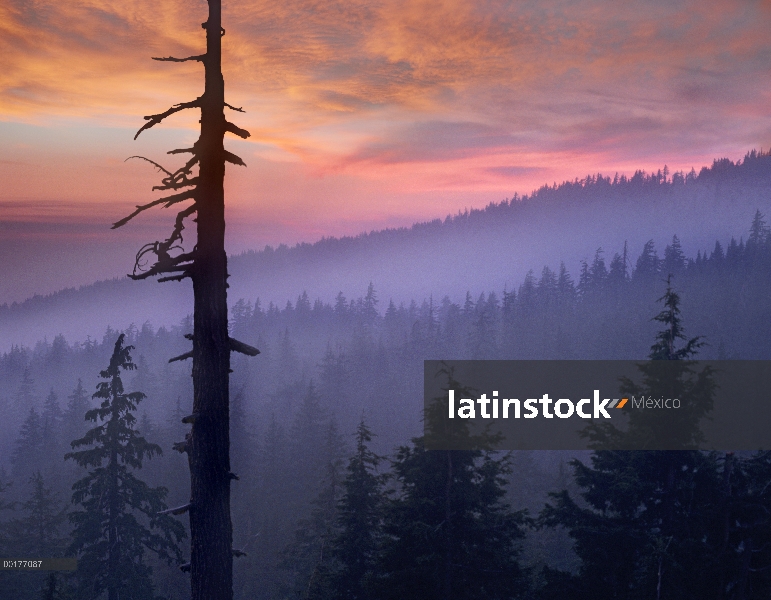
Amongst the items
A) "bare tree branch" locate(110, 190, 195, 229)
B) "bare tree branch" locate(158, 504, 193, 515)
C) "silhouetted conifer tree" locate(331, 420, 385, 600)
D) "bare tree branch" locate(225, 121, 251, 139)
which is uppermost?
"bare tree branch" locate(225, 121, 251, 139)

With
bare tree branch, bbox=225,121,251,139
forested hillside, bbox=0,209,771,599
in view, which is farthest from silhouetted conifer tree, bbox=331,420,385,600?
bare tree branch, bbox=225,121,251,139

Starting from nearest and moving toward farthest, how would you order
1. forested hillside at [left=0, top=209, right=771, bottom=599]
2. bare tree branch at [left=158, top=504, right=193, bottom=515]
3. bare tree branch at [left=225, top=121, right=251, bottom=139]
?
bare tree branch at [left=158, top=504, right=193, bottom=515]
bare tree branch at [left=225, top=121, right=251, bottom=139]
forested hillside at [left=0, top=209, right=771, bottom=599]

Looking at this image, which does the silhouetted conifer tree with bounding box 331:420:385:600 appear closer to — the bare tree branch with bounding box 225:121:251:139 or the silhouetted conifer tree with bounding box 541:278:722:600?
the silhouetted conifer tree with bounding box 541:278:722:600

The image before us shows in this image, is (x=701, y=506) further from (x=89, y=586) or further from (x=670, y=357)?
(x=89, y=586)

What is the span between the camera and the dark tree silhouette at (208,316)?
818cm

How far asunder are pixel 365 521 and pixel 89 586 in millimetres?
11766

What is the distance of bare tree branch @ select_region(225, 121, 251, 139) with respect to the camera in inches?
331

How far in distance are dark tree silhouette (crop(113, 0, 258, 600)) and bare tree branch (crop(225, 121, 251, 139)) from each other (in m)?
0.02

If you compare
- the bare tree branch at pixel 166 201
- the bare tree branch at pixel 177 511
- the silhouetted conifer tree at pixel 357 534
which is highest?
the bare tree branch at pixel 166 201

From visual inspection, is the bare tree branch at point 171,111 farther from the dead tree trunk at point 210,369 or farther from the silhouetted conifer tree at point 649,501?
the silhouetted conifer tree at point 649,501

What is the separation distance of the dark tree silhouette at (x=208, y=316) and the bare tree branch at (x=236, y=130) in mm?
19

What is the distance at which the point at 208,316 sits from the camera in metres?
8.27

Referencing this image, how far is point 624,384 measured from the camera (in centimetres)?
1617

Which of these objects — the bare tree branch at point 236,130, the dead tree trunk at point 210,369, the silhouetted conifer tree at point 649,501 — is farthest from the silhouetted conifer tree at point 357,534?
the bare tree branch at point 236,130
